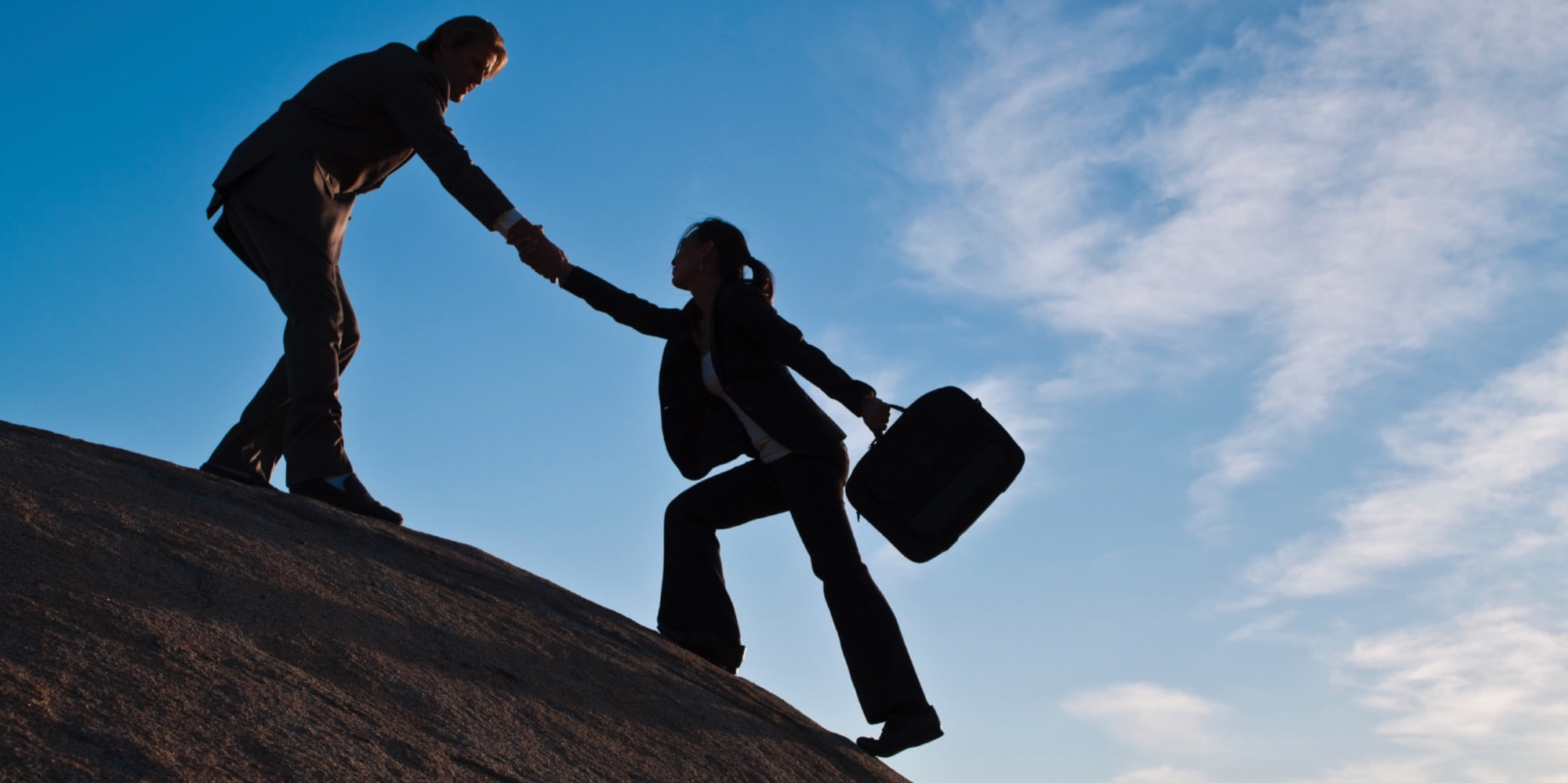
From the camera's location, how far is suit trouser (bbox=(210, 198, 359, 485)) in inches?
191

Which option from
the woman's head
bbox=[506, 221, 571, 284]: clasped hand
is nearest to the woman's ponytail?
the woman's head

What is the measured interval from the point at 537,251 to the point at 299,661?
2.51 m

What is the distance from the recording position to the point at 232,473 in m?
4.95

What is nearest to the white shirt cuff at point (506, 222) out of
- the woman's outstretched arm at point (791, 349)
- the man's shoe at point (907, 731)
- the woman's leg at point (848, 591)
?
the woman's outstretched arm at point (791, 349)

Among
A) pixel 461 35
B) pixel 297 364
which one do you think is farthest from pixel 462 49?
pixel 297 364

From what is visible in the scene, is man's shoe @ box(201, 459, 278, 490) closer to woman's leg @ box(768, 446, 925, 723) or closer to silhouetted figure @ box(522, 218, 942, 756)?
silhouetted figure @ box(522, 218, 942, 756)

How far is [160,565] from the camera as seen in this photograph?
3.39 metres

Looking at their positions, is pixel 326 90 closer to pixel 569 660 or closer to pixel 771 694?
pixel 569 660

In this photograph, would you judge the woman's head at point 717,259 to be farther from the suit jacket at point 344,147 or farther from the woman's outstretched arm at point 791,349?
the suit jacket at point 344,147

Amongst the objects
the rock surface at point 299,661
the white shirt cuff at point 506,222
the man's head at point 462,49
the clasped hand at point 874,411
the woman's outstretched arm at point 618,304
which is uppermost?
the man's head at point 462,49

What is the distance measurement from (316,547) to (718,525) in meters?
1.56

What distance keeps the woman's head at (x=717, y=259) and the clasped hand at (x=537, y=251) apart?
50cm

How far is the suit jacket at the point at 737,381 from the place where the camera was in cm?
479

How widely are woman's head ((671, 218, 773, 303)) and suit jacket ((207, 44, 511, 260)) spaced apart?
731 millimetres
